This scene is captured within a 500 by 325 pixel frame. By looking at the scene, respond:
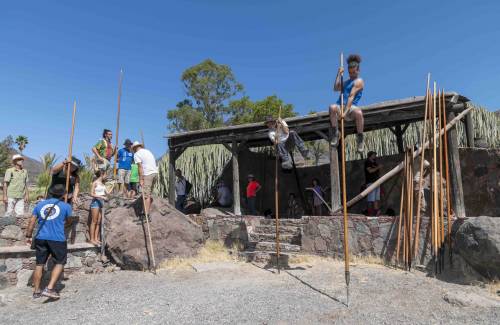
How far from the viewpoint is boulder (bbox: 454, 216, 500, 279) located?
5270 millimetres

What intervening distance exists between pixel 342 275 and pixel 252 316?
88.1 inches

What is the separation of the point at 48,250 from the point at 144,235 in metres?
2.07

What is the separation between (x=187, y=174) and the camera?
1292 cm

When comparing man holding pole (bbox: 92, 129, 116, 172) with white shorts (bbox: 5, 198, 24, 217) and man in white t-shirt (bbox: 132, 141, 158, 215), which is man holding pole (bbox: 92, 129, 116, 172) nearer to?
man in white t-shirt (bbox: 132, 141, 158, 215)

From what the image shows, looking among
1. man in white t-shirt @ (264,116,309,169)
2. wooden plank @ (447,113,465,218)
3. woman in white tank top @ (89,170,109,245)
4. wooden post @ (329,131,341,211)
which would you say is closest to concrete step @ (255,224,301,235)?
wooden post @ (329,131,341,211)

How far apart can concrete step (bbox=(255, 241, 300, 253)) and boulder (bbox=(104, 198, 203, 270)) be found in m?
1.27

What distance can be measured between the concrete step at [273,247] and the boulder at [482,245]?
9.91 feet

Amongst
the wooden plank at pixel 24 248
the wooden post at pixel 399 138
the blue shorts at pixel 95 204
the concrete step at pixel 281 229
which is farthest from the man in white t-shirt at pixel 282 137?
the wooden post at pixel 399 138

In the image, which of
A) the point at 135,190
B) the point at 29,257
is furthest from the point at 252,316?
the point at 135,190

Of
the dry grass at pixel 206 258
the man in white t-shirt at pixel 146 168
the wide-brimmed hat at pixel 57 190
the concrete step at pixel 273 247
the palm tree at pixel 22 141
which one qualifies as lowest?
the dry grass at pixel 206 258

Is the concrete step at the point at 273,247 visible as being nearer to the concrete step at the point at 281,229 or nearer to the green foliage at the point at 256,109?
the concrete step at the point at 281,229

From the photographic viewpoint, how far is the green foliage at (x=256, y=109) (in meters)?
22.7

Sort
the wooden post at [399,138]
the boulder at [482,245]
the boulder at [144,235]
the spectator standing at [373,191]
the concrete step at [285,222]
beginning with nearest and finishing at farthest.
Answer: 1. the boulder at [482,245]
2. the boulder at [144,235]
3. the spectator standing at [373,191]
4. the concrete step at [285,222]
5. the wooden post at [399,138]

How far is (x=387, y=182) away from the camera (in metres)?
10.1
